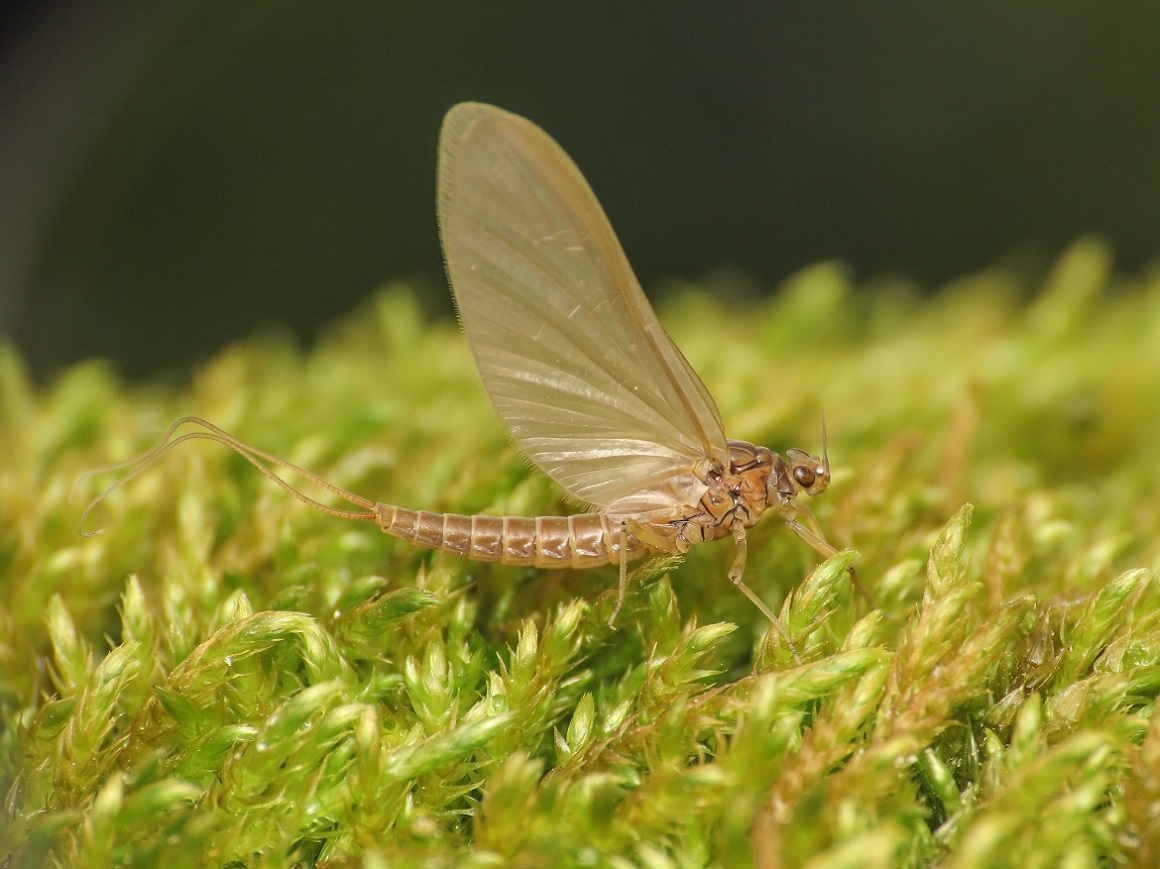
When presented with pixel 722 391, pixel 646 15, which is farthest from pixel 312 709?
pixel 646 15

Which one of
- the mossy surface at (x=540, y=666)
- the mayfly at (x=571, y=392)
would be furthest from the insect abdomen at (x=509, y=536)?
the mossy surface at (x=540, y=666)

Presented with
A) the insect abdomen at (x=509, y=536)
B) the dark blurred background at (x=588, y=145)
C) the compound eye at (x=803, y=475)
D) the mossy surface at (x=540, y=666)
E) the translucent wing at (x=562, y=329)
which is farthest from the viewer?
the dark blurred background at (x=588, y=145)

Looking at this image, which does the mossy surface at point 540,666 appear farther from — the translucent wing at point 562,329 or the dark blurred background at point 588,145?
the dark blurred background at point 588,145

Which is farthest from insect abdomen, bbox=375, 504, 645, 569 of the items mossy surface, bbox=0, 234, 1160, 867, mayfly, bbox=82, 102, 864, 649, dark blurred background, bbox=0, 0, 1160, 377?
dark blurred background, bbox=0, 0, 1160, 377

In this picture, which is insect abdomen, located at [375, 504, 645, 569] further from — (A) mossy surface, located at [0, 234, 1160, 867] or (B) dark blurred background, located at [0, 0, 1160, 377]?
(B) dark blurred background, located at [0, 0, 1160, 377]

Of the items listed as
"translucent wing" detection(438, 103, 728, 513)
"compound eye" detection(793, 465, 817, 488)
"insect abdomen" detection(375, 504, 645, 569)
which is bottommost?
→ "insect abdomen" detection(375, 504, 645, 569)
